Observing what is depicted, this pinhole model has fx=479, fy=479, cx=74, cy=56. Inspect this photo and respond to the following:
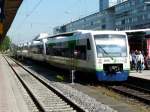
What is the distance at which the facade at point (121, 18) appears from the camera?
256 feet

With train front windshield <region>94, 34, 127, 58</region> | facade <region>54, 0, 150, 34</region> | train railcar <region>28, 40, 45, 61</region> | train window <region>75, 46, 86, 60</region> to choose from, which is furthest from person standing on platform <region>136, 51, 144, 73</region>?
facade <region>54, 0, 150, 34</region>

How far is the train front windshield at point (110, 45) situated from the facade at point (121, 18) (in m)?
48.9

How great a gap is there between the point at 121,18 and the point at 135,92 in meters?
68.5

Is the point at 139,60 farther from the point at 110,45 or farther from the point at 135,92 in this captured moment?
the point at 135,92

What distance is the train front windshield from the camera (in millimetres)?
24344

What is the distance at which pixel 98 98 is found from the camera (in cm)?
1939

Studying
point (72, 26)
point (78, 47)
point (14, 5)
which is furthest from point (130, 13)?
point (14, 5)

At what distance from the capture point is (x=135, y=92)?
21.8 meters

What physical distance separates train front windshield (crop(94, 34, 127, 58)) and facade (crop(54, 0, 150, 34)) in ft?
160

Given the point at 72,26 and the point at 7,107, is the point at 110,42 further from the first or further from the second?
the point at 72,26

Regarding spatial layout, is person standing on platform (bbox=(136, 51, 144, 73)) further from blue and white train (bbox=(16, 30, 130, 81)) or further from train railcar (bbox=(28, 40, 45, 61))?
train railcar (bbox=(28, 40, 45, 61))

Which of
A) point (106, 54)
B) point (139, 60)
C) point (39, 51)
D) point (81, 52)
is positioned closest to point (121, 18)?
point (39, 51)

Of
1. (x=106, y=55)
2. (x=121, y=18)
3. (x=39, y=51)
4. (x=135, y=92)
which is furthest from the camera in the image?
(x=121, y=18)

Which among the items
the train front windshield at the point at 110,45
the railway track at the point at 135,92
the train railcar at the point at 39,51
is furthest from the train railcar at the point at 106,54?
the train railcar at the point at 39,51
